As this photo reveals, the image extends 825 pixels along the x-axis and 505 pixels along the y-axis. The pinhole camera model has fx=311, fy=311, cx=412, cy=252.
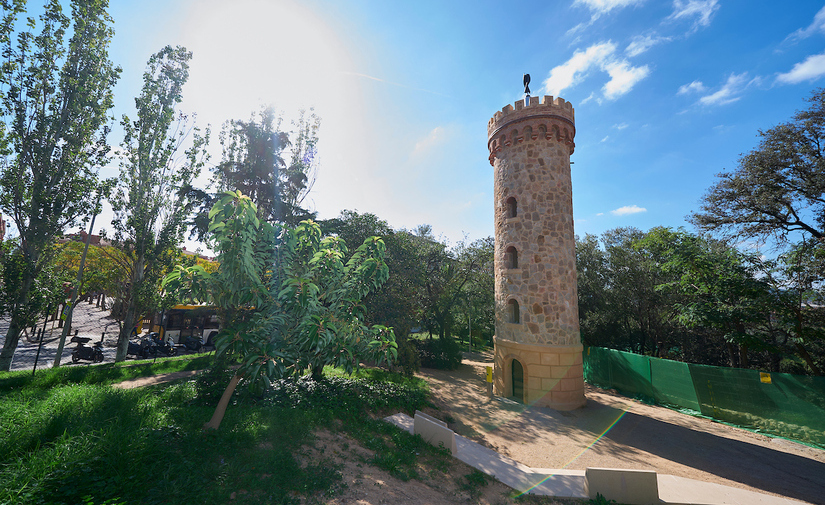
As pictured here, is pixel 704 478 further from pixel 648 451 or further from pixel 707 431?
pixel 707 431

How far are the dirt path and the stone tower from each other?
60.3 inches

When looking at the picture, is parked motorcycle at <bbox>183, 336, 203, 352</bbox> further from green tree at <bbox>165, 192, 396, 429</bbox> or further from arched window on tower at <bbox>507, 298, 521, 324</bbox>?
arched window on tower at <bbox>507, 298, 521, 324</bbox>

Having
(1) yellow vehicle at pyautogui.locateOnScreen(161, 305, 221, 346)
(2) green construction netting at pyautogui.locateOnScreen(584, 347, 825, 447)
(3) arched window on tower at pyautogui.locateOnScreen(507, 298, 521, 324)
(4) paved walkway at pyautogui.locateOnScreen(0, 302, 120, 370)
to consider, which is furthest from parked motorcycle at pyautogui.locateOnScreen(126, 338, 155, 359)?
(2) green construction netting at pyautogui.locateOnScreen(584, 347, 825, 447)

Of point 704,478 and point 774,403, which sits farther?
point 774,403

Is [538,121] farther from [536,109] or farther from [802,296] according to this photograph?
[802,296]

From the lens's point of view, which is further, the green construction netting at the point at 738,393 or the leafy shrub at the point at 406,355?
the leafy shrub at the point at 406,355

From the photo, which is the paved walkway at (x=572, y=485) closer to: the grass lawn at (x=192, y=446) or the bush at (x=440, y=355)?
the grass lawn at (x=192, y=446)

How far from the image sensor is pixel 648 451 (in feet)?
34.3

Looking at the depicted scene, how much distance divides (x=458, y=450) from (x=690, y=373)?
12.4m

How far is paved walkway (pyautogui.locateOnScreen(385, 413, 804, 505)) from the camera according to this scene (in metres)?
7.27

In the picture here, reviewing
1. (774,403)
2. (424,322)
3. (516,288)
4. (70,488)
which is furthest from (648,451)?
(424,322)

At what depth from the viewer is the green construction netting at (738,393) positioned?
11070mm

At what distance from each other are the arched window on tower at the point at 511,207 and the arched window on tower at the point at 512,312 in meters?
4.52

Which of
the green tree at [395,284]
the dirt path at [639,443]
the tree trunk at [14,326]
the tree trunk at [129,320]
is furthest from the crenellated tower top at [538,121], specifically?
the tree trunk at [14,326]
